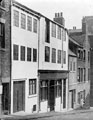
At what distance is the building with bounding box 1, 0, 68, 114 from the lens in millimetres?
21125

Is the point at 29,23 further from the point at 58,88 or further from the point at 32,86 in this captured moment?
the point at 58,88

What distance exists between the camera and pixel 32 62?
25.4 metres

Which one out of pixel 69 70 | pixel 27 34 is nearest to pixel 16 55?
pixel 27 34

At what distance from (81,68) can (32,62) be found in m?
18.0

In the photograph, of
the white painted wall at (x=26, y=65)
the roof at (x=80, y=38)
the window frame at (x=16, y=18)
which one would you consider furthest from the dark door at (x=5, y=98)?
the roof at (x=80, y=38)

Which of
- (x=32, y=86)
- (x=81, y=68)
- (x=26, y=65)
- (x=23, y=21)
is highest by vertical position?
(x=23, y=21)

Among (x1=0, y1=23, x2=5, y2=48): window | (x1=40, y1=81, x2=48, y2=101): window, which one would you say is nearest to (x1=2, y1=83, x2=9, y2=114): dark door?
(x1=0, y1=23, x2=5, y2=48): window

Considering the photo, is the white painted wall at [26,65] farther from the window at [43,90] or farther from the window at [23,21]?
the window at [43,90]

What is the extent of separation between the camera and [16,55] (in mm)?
22328

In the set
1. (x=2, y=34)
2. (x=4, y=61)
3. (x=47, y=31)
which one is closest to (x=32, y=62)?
(x=47, y=31)

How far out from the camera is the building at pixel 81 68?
39.0 metres

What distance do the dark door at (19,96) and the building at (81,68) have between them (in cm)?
1497

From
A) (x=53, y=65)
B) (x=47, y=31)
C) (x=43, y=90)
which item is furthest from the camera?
(x=53, y=65)

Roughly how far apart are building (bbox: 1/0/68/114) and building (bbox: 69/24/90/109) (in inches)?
167
